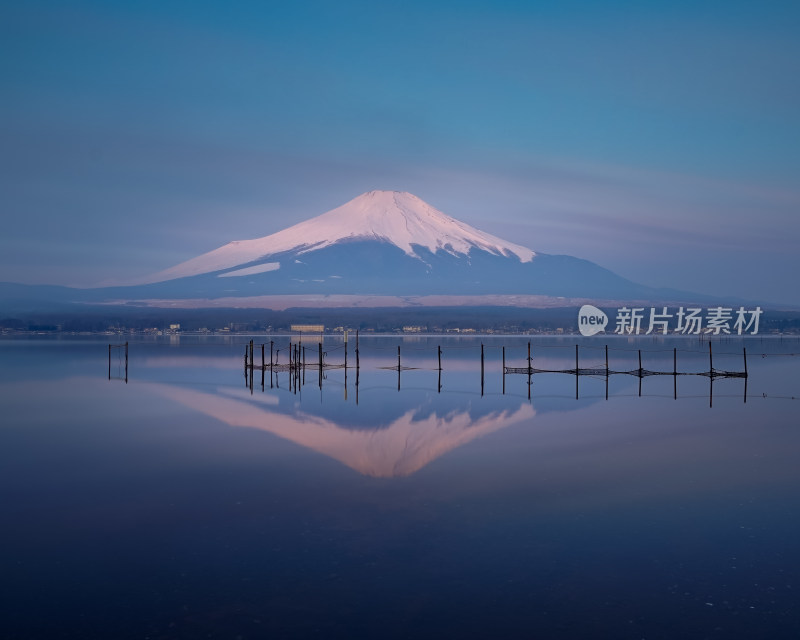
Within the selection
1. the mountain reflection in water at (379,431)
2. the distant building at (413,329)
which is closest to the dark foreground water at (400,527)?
the mountain reflection in water at (379,431)

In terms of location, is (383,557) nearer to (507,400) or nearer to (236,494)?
(236,494)

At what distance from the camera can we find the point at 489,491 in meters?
12.6

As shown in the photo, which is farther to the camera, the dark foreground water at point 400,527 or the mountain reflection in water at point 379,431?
the mountain reflection in water at point 379,431

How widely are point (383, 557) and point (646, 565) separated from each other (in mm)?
2972

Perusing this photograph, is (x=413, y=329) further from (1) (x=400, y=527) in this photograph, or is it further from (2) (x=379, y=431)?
(1) (x=400, y=527)

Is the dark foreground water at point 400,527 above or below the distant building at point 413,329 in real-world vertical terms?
→ above

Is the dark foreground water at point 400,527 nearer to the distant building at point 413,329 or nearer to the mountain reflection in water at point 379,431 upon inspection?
the mountain reflection in water at point 379,431

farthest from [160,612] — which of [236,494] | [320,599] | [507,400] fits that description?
[507,400]

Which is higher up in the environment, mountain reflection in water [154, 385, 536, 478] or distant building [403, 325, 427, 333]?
mountain reflection in water [154, 385, 536, 478]

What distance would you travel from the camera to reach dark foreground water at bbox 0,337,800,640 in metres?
7.46

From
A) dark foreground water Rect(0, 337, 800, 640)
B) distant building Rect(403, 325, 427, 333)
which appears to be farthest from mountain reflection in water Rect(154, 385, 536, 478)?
distant building Rect(403, 325, 427, 333)

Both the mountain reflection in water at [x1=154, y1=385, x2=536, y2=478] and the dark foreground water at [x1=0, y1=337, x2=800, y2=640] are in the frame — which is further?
the mountain reflection in water at [x1=154, y1=385, x2=536, y2=478]

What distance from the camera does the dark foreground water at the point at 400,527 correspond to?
294 inches

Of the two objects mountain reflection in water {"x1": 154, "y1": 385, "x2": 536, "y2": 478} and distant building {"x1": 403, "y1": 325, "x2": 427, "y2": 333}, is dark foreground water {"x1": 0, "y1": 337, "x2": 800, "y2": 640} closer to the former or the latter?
mountain reflection in water {"x1": 154, "y1": 385, "x2": 536, "y2": 478}
